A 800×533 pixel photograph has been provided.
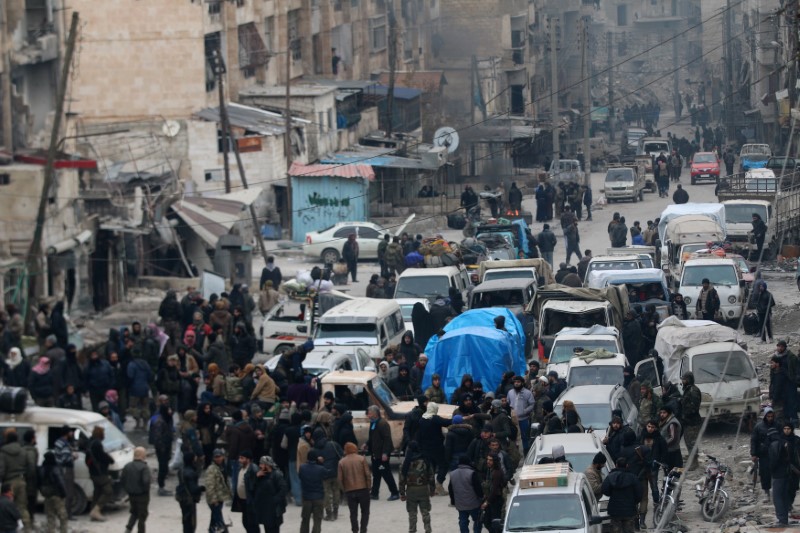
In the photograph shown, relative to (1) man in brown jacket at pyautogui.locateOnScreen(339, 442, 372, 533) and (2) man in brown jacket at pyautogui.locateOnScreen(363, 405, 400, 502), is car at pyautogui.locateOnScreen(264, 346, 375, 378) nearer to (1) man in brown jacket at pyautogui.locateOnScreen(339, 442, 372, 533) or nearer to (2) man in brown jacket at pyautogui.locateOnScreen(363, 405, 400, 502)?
(2) man in brown jacket at pyautogui.locateOnScreen(363, 405, 400, 502)

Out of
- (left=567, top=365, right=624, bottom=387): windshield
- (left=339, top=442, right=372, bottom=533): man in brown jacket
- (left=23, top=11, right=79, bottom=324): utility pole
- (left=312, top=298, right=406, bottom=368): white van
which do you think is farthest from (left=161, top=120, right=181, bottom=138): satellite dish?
(left=339, top=442, right=372, bottom=533): man in brown jacket

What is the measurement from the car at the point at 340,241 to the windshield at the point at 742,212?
8.47 metres

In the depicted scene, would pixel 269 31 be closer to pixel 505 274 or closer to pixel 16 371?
pixel 505 274

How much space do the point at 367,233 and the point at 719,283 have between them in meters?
13.0

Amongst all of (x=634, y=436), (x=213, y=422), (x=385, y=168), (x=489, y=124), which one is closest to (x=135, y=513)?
(x=213, y=422)

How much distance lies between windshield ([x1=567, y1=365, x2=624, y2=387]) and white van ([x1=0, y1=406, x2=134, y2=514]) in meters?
6.91

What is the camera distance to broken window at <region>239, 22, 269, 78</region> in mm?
55156

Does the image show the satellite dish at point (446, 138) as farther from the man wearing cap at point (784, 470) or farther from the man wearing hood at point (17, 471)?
the man wearing hood at point (17, 471)

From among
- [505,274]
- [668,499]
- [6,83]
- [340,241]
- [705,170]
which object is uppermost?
[6,83]

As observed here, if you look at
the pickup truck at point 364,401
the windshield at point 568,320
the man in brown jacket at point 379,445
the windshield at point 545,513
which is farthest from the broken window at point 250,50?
the windshield at point 545,513

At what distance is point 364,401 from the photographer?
A: 71.6 feet

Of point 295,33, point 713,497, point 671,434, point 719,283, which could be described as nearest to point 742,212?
point 719,283

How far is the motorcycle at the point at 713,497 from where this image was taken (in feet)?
61.9

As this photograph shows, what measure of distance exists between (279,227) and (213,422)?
28.6 meters
